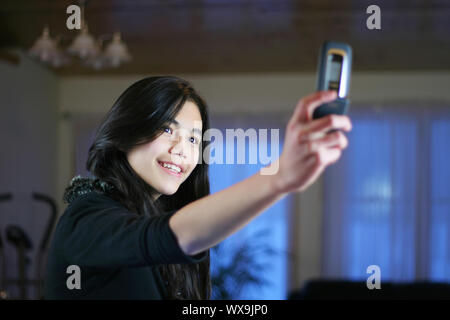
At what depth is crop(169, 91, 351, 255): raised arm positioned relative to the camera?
477 mm

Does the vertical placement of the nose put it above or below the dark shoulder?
above

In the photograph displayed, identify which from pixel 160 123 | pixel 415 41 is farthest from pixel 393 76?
pixel 160 123

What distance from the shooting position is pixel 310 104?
1.55 ft

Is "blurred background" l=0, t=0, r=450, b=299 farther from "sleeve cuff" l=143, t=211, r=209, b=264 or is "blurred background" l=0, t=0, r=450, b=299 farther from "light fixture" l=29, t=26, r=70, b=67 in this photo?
"sleeve cuff" l=143, t=211, r=209, b=264

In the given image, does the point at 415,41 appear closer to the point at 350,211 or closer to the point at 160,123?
the point at 350,211

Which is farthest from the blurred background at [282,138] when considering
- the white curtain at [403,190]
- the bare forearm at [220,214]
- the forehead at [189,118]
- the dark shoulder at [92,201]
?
the bare forearm at [220,214]

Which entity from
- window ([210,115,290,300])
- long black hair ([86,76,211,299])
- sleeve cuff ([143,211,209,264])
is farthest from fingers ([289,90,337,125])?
window ([210,115,290,300])

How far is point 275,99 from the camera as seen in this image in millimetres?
4336

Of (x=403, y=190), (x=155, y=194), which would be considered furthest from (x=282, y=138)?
(x=155, y=194)

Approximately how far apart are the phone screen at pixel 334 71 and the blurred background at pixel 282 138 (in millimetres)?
2948

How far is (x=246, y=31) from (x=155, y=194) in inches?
107

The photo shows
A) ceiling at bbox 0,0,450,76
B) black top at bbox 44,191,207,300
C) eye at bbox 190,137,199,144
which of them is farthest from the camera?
ceiling at bbox 0,0,450,76

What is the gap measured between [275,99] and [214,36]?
3.23ft
